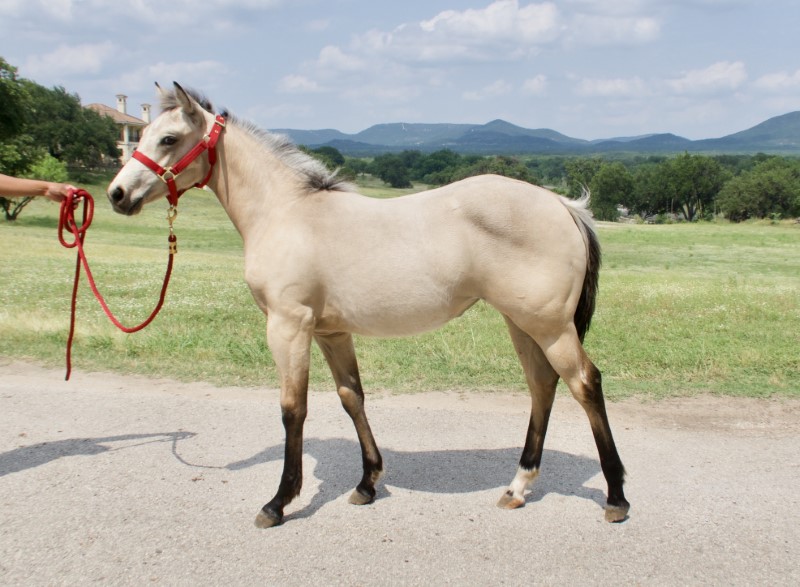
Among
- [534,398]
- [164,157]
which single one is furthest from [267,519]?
[164,157]

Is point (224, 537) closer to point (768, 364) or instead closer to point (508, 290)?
point (508, 290)

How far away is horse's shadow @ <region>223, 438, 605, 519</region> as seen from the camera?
514 centimetres

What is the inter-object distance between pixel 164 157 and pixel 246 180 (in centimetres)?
58

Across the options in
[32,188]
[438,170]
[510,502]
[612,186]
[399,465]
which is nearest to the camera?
[510,502]

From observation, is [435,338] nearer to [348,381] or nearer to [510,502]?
[348,381]

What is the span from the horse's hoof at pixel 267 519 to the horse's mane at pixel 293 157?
2.31 m

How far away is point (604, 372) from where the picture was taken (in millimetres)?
8203

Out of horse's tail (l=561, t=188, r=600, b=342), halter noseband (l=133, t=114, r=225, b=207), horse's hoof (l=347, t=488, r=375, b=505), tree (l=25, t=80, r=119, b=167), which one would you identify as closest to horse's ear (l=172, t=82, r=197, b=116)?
halter noseband (l=133, t=114, r=225, b=207)

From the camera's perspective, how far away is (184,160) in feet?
15.5

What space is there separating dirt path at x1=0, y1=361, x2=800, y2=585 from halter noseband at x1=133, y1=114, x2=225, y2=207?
226cm

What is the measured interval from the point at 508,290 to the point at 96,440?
4080 millimetres

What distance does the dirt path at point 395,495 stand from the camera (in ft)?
13.1

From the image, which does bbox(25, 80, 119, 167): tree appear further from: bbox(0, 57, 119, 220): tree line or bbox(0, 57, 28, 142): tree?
bbox(0, 57, 28, 142): tree

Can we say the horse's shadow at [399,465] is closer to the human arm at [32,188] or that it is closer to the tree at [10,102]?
the human arm at [32,188]
